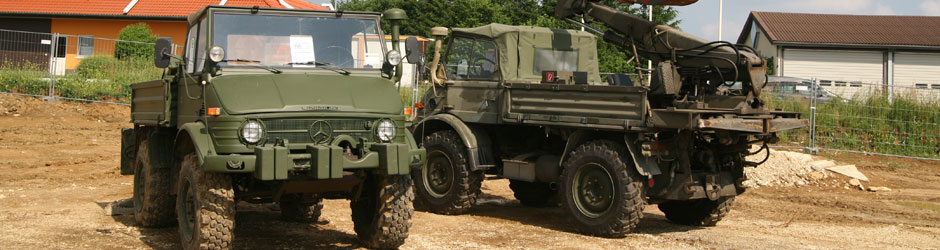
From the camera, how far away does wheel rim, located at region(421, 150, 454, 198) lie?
35.3 ft

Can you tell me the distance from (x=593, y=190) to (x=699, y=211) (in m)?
1.41

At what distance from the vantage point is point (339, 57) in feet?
25.2

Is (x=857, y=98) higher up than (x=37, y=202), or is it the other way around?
(x=857, y=98)

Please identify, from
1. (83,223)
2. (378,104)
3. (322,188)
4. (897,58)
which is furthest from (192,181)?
(897,58)

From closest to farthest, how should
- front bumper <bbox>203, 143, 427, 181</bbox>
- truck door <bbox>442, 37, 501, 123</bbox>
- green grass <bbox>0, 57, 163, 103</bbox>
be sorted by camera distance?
front bumper <bbox>203, 143, 427, 181</bbox> < truck door <bbox>442, 37, 501, 123</bbox> < green grass <bbox>0, 57, 163, 103</bbox>

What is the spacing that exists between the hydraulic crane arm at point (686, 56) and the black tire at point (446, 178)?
2214 millimetres

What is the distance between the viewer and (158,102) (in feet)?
27.1

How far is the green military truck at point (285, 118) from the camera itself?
666 cm

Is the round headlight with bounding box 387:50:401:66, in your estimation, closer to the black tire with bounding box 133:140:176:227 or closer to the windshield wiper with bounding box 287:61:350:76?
the windshield wiper with bounding box 287:61:350:76

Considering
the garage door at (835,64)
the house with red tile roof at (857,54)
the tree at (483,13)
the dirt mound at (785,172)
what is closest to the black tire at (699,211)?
the dirt mound at (785,172)

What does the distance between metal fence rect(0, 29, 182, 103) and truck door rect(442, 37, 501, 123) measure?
9.90 m

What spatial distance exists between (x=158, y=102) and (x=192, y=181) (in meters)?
1.63

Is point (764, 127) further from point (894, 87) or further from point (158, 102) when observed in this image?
point (894, 87)

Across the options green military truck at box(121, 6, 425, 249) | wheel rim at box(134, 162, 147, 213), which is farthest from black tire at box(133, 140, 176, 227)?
green military truck at box(121, 6, 425, 249)
